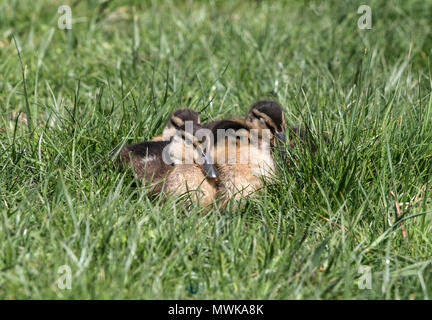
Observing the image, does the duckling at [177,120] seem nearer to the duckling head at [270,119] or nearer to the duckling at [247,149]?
the duckling at [247,149]

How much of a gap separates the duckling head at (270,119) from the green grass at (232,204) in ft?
0.72

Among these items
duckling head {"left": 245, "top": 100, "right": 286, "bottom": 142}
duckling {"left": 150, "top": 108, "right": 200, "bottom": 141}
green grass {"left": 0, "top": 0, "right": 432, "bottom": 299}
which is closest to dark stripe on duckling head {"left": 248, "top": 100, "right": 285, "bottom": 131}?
duckling head {"left": 245, "top": 100, "right": 286, "bottom": 142}

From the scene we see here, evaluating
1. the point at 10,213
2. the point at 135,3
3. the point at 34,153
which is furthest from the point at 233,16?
the point at 10,213

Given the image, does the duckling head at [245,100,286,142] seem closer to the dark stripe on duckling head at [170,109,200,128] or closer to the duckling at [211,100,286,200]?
the duckling at [211,100,286,200]

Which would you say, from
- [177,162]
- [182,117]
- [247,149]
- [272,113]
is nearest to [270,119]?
[272,113]

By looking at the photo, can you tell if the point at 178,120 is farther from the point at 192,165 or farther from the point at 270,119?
the point at 270,119

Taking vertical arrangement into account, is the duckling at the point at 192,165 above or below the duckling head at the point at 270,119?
below

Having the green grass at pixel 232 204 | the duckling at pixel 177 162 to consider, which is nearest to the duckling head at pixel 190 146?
the duckling at pixel 177 162

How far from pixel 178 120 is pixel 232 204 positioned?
850mm

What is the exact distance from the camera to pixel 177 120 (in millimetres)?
4695

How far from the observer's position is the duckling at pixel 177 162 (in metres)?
4.46

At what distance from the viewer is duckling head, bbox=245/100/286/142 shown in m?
4.83

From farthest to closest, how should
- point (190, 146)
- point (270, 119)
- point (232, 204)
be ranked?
point (270, 119), point (190, 146), point (232, 204)

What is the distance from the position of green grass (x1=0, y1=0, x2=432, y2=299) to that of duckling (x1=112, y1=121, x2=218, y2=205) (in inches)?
6.2
